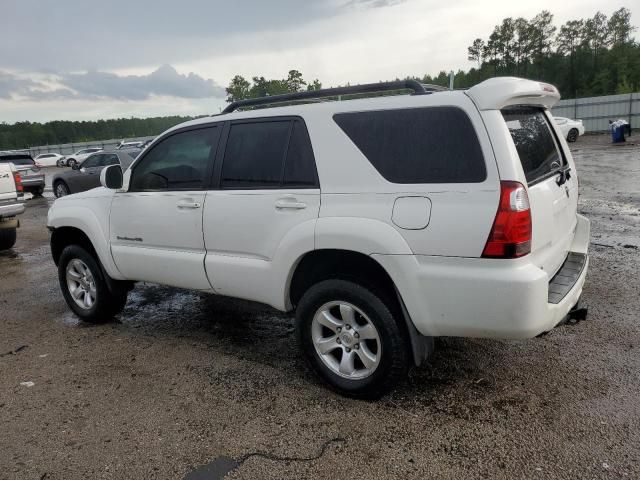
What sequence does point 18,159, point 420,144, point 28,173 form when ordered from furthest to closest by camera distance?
1. point 18,159
2. point 28,173
3. point 420,144

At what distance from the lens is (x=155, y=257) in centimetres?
423

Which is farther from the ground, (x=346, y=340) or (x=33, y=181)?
(x=33, y=181)

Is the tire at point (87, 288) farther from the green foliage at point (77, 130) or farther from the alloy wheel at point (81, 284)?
the green foliage at point (77, 130)

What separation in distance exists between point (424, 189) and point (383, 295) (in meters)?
0.70

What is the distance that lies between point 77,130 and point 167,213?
4638 inches

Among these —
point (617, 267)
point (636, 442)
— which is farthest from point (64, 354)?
point (617, 267)

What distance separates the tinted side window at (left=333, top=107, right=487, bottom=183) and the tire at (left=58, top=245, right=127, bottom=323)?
2.93 m

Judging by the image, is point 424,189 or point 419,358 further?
point 419,358

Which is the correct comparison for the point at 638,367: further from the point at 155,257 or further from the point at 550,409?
the point at 155,257

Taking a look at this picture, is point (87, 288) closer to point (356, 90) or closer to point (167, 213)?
point (167, 213)

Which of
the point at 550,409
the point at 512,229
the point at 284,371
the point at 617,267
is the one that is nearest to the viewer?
the point at 512,229

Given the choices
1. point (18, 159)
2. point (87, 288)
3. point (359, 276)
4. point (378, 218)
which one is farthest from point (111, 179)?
point (18, 159)

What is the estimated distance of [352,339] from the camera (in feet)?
10.6

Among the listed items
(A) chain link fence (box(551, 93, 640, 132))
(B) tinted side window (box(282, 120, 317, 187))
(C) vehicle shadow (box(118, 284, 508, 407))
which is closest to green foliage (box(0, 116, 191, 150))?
(A) chain link fence (box(551, 93, 640, 132))
